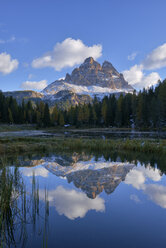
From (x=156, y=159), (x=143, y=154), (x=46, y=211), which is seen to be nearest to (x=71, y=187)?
(x=46, y=211)

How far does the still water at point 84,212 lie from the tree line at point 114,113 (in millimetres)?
42970

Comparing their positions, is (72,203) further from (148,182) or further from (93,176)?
(148,182)

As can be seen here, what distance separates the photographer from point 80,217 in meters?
5.41

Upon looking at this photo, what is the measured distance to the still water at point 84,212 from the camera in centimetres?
425

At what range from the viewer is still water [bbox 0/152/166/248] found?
4.25 m

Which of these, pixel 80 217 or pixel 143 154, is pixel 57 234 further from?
pixel 143 154

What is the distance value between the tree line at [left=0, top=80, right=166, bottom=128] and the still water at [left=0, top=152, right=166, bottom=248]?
42970mm

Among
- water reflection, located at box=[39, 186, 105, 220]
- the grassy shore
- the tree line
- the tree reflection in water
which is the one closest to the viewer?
the tree reflection in water

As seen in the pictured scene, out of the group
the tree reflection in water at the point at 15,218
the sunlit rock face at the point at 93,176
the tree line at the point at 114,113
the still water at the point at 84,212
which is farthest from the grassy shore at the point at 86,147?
the tree line at the point at 114,113

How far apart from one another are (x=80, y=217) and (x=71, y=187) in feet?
8.20

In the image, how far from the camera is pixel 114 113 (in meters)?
73.8

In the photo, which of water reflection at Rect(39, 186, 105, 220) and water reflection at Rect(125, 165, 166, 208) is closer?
water reflection at Rect(39, 186, 105, 220)

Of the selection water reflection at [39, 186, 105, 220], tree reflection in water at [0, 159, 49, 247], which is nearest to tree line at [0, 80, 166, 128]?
water reflection at [39, 186, 105, 220]

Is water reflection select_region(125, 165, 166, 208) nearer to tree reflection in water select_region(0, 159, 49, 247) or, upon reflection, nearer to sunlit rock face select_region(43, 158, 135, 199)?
sunlit rock face select_region(43, 158, 135, 199)
